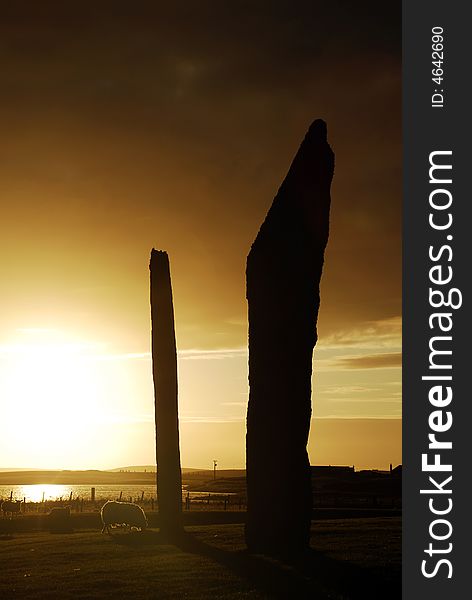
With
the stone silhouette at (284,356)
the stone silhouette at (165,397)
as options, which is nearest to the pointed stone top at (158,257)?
the stone silhouette at (165,397)

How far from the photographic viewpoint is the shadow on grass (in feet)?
37.1

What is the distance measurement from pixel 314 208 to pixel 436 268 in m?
4.35

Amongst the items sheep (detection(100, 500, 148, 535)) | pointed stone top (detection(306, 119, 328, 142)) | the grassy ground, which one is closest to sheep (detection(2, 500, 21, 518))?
sheep (detection(100, 500, 148, 535))

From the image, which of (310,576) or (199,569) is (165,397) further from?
(310,576)

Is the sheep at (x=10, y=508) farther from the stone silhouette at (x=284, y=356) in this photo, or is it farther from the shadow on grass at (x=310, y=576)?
the stone silhouette at (x=284, y=356)

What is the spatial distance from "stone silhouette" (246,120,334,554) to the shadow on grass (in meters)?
0.78

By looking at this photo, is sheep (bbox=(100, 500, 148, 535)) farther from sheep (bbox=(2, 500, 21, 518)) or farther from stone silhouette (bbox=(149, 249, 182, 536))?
sheep (bbox=(2, 500, 21, 518))

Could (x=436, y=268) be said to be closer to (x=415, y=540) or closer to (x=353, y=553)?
(x=415, y=540)

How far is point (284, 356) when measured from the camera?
50.1ft

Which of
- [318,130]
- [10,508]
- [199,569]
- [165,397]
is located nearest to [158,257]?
[165,397]

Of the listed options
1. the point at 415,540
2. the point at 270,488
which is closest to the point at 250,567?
the point at 270,488

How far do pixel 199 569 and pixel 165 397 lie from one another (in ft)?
25.8

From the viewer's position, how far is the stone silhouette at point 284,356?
15.1 metres

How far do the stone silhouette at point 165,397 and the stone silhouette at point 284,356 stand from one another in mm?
5476
